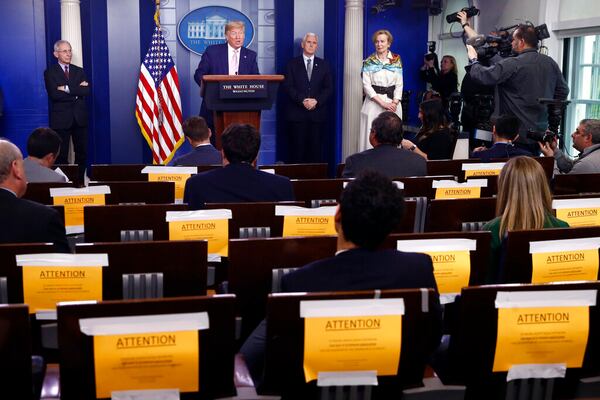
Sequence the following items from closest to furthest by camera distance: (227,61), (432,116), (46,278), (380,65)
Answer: (46,278) < (432,116) < (227,61) < (380,65)

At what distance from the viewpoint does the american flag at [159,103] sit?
8898 millimetres

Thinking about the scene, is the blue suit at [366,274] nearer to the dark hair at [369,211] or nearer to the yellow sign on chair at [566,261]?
the dark hair at [369,211]

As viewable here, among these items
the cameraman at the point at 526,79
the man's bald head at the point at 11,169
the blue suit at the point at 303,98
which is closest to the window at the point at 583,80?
the cameraman at the point at 526,79

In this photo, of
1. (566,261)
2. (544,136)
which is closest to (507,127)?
(544,136)

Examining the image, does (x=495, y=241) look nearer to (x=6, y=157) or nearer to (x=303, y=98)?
(x=6, y=157)

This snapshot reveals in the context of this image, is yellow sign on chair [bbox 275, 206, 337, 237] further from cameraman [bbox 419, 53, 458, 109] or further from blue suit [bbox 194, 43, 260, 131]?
cameraman [bbox 419, 53, 458, 109]

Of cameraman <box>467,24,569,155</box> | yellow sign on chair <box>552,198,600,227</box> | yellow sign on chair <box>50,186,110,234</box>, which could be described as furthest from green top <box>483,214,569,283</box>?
cameraman <box>467,24,569,155</box>

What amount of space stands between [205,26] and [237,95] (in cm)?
276

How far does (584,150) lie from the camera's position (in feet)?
17.5

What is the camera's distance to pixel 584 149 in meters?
5.38

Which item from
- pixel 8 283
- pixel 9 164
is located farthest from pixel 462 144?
pixel 8 283

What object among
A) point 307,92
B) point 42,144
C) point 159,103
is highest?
point 307,92

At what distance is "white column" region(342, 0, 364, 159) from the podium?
2.42 m

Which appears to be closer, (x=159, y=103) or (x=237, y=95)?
(x=237, y=95)
